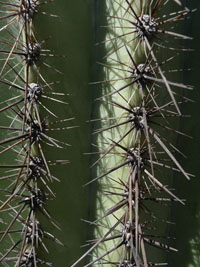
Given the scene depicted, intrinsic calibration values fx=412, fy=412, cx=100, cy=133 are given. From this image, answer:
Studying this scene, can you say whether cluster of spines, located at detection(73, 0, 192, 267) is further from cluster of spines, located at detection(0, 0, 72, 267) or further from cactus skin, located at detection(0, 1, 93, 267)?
cluster of spines, located at detection(0, 0, 72, 267)

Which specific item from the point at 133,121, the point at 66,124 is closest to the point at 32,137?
the point at 66,124

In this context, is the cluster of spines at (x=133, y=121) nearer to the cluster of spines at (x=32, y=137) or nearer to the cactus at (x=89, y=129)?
the cactus at (x=89, y=129)

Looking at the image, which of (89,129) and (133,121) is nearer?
(133,121)

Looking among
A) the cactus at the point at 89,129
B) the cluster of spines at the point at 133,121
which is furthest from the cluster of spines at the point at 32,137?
the cluster of spines at the point at 133,121

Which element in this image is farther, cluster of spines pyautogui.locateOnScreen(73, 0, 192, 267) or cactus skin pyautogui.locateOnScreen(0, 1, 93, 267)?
cactus skin pyautogui.locateOnScreen(0, 1, 93, 267)

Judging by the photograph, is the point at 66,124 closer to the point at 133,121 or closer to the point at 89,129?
the point at 89,129

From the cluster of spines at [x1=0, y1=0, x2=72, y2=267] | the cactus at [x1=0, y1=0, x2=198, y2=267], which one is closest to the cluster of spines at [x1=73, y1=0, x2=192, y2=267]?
the cactus at [x1=0, y1=0, x2=198, y2=267]

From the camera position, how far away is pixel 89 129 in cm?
174

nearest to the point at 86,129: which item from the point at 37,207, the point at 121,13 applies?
the point at 37,207

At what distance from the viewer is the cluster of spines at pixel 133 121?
142 centimetres

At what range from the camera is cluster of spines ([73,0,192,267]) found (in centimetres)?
142

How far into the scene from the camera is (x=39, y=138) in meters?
1.55

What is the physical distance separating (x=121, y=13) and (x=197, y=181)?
0.75 metres

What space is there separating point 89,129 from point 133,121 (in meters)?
0.31
